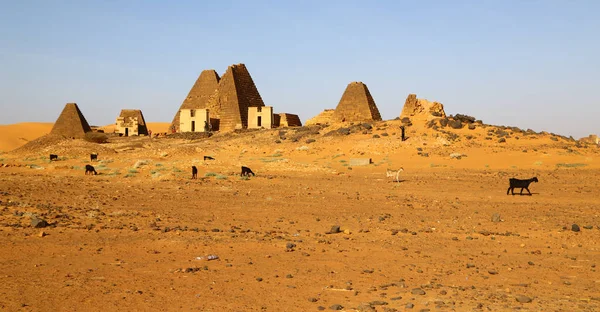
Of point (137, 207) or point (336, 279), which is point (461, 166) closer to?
point (137, 207)

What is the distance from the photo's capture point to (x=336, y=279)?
6.64 meters

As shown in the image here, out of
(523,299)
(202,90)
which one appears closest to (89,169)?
(523,299)

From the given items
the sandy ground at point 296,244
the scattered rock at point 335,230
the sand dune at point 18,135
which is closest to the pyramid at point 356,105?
the sandy ground at point 296,244

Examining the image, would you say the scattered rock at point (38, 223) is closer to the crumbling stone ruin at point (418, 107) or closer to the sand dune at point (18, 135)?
the crumbling stone ruin at point (418, 107)

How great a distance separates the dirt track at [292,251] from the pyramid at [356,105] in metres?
29.1

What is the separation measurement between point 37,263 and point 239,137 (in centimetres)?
3230

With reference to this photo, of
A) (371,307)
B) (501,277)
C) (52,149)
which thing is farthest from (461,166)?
(52,149)

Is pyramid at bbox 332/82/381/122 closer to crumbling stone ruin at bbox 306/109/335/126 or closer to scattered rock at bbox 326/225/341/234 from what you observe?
crumbling stone ruin at bbox 306/109/335/126

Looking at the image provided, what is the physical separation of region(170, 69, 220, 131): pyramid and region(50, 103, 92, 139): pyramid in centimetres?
974

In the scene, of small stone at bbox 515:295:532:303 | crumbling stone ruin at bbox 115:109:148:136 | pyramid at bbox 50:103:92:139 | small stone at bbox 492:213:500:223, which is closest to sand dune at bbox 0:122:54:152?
pyramid at bbox 50:103:92:139

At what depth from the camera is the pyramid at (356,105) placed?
44.0m

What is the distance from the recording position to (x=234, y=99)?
49.1 metres

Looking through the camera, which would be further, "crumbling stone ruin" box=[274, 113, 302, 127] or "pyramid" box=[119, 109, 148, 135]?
"pyramid" box=[119, 109, 148, 135]

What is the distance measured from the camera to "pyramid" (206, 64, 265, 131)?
160 ft
